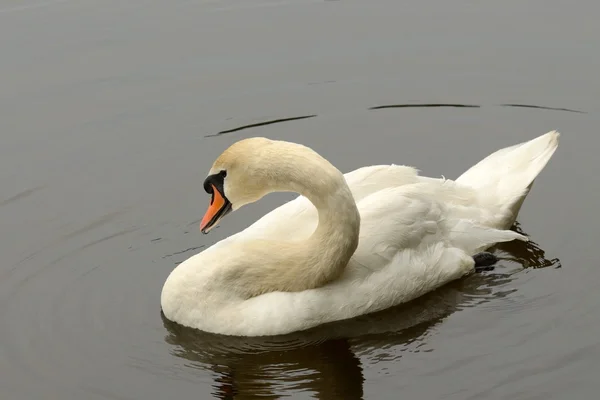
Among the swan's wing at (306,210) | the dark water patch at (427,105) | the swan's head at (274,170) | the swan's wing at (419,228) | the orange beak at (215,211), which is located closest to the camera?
the swan's head at (274,170)

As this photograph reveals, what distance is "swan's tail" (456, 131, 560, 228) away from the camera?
1150cm

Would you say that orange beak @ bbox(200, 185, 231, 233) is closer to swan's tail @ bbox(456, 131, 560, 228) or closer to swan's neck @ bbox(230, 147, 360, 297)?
swan's neck @ bbox(230, 147, 360, 297)

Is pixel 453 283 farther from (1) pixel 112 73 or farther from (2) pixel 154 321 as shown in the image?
(1) pixel 112 73

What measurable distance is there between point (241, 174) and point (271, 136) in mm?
3928

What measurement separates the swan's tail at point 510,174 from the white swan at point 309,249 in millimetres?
512

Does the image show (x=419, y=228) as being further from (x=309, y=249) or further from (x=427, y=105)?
(x=427, y=105)

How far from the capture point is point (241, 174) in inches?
388

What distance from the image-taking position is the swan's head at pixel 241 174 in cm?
978

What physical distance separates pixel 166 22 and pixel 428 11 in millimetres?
3587

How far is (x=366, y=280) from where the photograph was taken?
1031 centimetres

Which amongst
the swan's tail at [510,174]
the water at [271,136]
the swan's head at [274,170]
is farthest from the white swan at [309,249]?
the swan's tail at [510,174]

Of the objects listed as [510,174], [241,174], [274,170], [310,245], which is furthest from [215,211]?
[510,174]

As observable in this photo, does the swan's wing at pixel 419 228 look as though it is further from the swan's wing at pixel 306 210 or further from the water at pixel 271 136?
the water at pixel 271 136

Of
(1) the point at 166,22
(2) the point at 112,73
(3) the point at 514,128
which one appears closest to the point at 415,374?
(3) the point at 514,128
